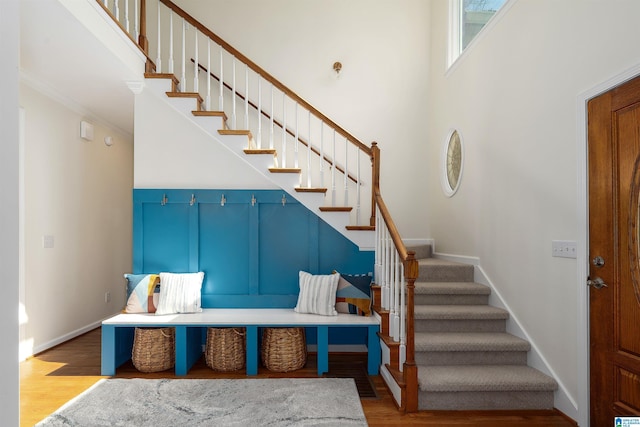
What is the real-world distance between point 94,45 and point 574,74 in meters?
3.53

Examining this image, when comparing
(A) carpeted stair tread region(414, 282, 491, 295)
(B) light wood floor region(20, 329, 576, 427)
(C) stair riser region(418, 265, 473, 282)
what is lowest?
(B) light wood floor region(20, 329, 576, 427)

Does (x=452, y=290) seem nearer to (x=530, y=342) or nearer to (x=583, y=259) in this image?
(x=530, y=342)

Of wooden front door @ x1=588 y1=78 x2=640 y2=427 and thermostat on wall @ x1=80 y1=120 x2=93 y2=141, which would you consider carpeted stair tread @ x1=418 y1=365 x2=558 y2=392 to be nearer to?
wooden front door @ x1=588 y1=78 x2=640 y2=427

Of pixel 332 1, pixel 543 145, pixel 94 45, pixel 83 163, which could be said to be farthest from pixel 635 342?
pixel 83 163

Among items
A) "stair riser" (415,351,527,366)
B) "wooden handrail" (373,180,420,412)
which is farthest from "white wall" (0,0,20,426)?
"stair riser" (415,351,527,366)

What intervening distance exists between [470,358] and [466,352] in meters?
0.05

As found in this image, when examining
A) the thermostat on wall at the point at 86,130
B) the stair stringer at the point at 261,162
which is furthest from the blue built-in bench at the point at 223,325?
the thermostat on wall at the point at 86,130

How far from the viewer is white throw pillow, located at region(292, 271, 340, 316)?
13.5 ft

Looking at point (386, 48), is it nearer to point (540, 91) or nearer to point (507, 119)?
point (507, 119)

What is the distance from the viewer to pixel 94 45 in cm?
343

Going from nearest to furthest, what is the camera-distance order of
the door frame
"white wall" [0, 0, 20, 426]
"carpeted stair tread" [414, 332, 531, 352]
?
"white wall" [0, 0, 20, 426]
the door frame
"carpeted stair tread" [414, 332, 531, 352]

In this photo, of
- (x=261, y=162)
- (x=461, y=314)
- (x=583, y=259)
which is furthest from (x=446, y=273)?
(x=261, y=162)

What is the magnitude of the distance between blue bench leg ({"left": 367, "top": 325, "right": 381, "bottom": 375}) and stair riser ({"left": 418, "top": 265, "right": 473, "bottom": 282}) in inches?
33.7

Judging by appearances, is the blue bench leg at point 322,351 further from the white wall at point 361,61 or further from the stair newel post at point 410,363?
the white wall at point 361,61
